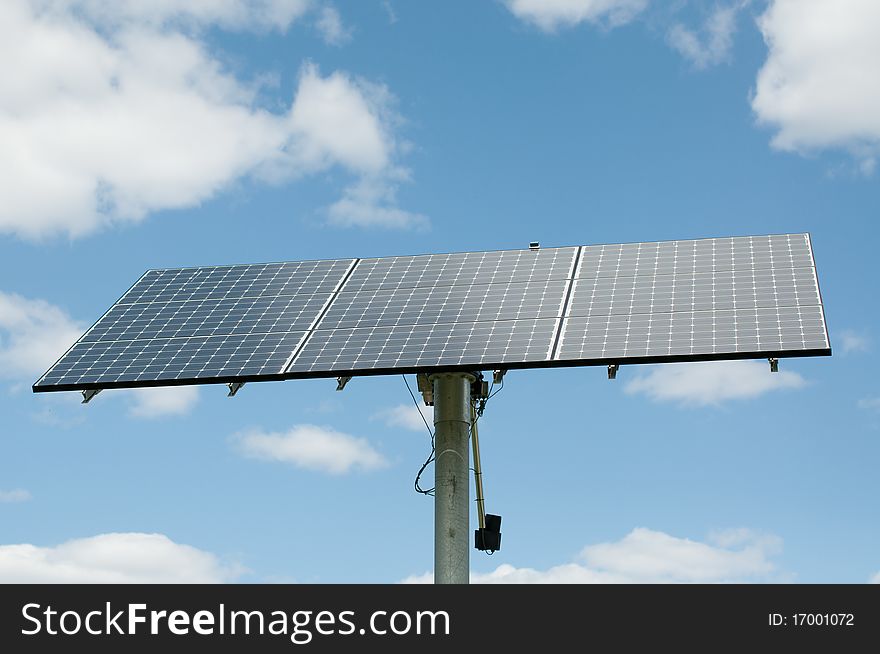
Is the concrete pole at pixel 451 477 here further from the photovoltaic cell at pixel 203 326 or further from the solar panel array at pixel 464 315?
the photovoltaic cell at pixel 203 326

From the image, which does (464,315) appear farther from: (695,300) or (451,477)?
(695,300)

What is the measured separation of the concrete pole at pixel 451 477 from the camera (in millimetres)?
22531

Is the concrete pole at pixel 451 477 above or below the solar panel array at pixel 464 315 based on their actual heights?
below

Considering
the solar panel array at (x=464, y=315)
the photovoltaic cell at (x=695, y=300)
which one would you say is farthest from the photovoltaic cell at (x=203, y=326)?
the photovoltaic cell at (x=695, y=300)

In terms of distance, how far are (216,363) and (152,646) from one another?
23.6ft

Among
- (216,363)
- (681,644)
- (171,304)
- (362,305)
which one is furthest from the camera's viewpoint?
(171,304)

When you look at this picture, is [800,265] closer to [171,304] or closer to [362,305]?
[362,305]

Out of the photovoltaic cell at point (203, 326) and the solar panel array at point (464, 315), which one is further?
the photovoltaic cell at point (203, 326)

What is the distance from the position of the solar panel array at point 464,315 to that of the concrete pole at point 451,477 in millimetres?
1463

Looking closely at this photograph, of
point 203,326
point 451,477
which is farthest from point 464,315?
Result: point 203,326

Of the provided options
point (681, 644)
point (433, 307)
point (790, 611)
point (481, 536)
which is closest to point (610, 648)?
point (681, 644)

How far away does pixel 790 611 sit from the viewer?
16.9 m

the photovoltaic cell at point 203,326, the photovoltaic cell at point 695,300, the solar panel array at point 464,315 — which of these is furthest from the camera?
the photovoltaic cell at point 203,326

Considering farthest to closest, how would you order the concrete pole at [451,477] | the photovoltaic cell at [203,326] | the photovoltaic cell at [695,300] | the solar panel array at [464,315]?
the photovoltaic cell at [203,326], the concrete pole at [451,477], the solar panel array at [464,315], the photovoltaic cell at [695,300]
